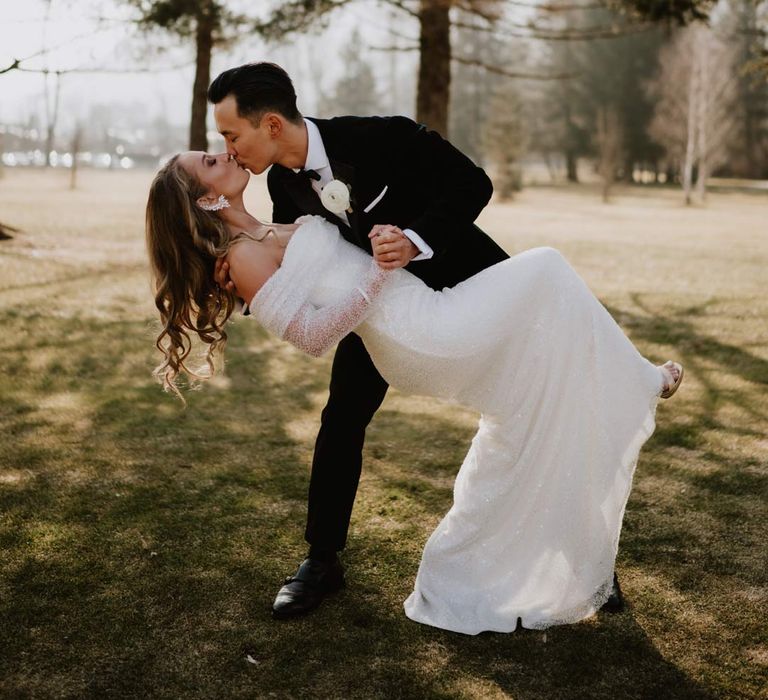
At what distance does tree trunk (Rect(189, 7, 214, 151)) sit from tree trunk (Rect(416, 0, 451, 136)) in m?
4.73

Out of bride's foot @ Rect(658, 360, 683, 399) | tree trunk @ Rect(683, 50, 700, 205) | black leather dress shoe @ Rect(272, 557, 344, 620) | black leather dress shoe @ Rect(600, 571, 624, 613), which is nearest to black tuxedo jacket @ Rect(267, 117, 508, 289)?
bride's foot @ Rect(658, 360, 683, 399)

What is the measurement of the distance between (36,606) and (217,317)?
3.83 ft

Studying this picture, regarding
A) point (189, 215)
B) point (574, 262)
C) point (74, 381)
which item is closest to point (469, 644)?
point (189, 215)

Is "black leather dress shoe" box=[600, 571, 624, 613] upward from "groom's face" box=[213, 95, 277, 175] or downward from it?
downward

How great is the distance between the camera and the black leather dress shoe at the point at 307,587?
2770 millimetres

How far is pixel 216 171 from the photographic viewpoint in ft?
9.01

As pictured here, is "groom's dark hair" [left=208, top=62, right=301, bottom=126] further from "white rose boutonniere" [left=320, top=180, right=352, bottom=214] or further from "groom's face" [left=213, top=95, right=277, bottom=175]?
"white rose boutonniere" [left=320, top=180, right=352, bottom=214]

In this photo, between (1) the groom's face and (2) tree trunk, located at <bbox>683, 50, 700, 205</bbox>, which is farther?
(2) tree trunk, located at <bbox>683, 50, 700, 205</bbox>

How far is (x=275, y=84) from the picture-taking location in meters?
2.71

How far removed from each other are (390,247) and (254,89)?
72cm

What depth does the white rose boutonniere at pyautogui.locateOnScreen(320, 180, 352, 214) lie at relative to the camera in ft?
Result: 8.55

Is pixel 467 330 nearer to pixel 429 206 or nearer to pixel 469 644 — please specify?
pixel 429 206

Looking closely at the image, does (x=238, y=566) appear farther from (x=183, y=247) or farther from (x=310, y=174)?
(x=310, y=174)

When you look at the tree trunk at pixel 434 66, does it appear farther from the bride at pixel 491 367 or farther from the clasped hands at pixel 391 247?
the clasped hands at pixel 391 247
